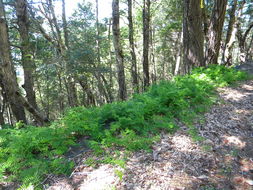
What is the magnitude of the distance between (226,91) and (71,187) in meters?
5.42

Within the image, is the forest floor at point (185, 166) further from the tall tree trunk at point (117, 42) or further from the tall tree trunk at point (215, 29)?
the tall tree trunk at point (215, 29)

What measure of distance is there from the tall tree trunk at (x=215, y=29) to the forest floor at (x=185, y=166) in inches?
205

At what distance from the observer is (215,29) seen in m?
7.75

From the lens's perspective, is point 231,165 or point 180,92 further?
point 180,92

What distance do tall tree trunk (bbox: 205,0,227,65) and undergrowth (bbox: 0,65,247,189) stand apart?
3.77m

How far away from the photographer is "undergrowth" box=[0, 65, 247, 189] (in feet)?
8.41

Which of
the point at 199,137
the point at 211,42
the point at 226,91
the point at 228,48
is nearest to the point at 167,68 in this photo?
the point at 228,48

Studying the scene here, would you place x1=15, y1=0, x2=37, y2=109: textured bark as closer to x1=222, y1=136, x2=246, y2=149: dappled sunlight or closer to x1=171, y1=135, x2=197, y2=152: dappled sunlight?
x1=171, y1=135, x2=197, y2=152: dappled sunlight

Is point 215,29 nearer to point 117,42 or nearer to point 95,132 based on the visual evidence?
point 117,42

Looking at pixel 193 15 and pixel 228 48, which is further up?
pixel 193 15

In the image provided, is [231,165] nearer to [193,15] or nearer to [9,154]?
[9,154]

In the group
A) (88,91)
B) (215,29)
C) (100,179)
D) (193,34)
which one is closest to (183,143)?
(100,179)

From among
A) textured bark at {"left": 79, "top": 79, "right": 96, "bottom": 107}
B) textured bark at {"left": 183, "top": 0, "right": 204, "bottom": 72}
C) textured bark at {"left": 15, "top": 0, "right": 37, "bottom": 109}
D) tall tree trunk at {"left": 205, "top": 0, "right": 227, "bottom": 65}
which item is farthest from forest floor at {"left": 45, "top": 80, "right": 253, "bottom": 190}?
textured bark at {"left": 79, "top": 79, "right": 96, "bottom": 107}

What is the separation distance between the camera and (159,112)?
13.9ft
